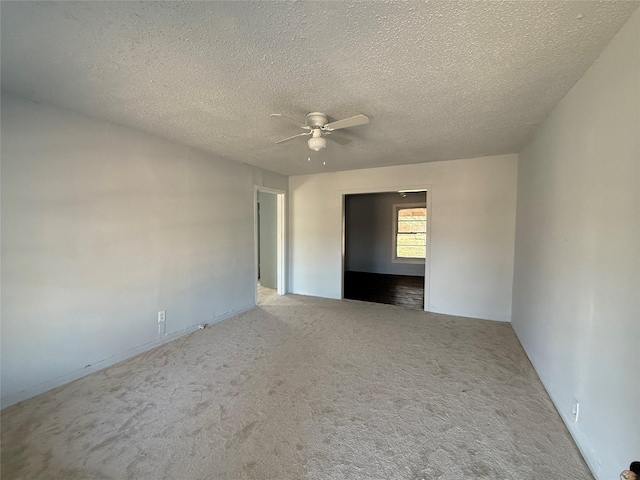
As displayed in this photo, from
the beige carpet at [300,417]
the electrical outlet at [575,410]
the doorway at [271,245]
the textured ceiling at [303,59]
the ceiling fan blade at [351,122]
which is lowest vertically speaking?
the beige carpet at [300,417]

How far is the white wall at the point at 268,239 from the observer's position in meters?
5.28

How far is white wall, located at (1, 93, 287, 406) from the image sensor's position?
77.4 inches

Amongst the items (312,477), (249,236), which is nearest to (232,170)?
(249,236)

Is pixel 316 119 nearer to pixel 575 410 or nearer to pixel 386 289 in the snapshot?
pixel 575 410

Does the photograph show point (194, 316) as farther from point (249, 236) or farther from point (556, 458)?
point (556, 458)

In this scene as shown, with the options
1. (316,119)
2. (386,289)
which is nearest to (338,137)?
(316,119)

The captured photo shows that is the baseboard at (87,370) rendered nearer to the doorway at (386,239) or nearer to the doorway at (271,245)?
the doorway at (271,245)

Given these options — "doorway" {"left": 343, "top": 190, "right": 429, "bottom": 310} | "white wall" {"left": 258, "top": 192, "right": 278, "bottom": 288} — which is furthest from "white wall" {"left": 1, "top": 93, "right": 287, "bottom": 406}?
"doorway" {"left": 343, "top": 190, "right": 429, "bottom": 310}

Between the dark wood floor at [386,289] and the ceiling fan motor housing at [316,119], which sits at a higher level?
the ceiling fan motor housing at [316,119]

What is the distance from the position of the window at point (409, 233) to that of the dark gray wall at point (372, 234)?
0.14 m

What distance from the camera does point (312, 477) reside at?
1.40 meters

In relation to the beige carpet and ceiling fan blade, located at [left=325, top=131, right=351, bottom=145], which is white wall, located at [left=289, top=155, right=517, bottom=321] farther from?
ceiling fan blade, located at [left=325, top=131, right=351, bottom=145]

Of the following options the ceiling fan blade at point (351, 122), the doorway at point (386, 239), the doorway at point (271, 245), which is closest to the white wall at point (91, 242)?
the doorway at point (271, 245)

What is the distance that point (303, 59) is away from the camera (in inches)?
60.1
